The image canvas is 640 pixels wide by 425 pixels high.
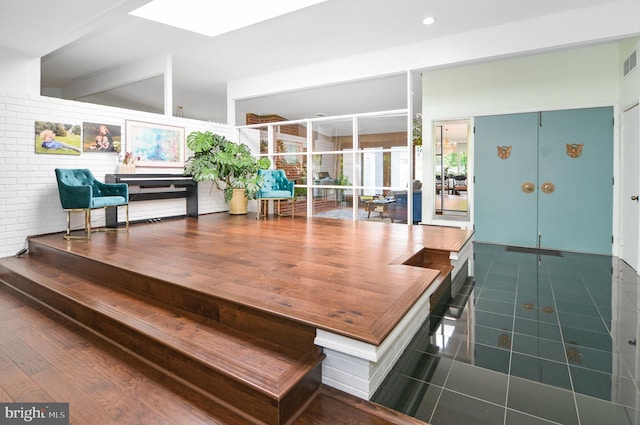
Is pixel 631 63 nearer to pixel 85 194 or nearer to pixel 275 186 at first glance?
pixel 275 186

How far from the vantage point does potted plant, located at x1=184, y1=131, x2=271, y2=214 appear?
6.21 metres

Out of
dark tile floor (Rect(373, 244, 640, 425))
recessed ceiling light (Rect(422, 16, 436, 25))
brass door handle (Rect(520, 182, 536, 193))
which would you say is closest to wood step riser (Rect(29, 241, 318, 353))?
dark tile floor (Rect(373, 244, 640, 425))

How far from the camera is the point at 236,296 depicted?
2.22m

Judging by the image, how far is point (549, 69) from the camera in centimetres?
536

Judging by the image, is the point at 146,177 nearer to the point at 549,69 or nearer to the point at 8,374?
the point at 8,374

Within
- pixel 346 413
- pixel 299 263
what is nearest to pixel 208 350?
→ pixel 346 413

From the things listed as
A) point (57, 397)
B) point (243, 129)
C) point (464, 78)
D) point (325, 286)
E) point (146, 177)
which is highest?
point (464, 78)

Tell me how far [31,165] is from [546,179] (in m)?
7.43

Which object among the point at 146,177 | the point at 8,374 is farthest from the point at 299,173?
the point at 8,374

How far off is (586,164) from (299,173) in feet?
15.8

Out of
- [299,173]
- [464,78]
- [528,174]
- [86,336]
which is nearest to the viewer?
[86,336]

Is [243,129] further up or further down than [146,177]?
further up

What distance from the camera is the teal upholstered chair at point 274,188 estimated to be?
6.03 meters

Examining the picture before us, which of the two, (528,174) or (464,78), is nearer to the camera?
(528,174)
